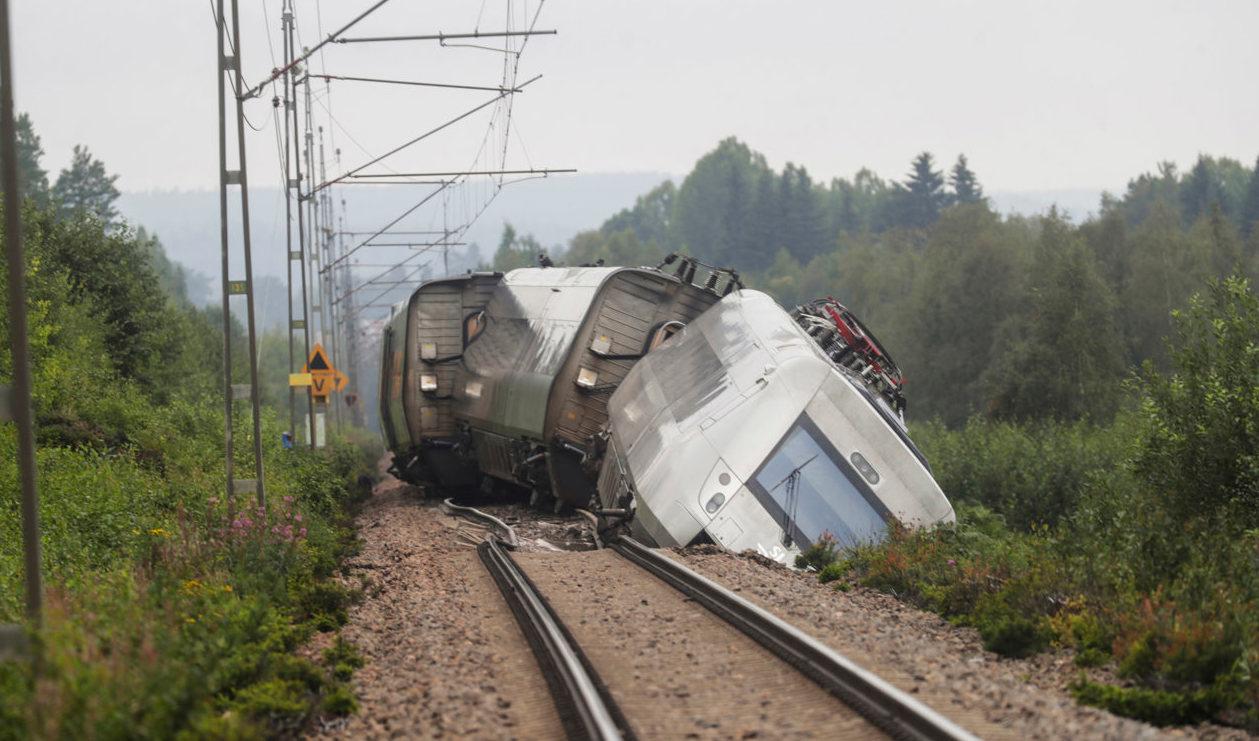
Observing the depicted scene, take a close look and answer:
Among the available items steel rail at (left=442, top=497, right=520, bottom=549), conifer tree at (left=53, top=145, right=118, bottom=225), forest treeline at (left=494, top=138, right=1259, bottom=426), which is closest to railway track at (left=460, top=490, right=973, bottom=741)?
steel rail at (left=442, top=497, right=520, bottom=549)

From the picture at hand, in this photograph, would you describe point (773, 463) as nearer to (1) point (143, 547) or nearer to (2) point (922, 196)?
(1) point (143, 547)

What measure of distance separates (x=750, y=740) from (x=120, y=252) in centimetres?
3667

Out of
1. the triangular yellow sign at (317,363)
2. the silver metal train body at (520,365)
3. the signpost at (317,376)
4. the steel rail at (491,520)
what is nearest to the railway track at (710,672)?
the steel rail at (491,520)

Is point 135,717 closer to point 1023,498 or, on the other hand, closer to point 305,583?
point 305,583

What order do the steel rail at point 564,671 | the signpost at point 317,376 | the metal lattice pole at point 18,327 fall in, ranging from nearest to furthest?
the steel rail at point 564,671 < the metal lattice pole at point 18,327 < the signpost at point 317,376

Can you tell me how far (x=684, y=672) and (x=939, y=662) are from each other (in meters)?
1.74

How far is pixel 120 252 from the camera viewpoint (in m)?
40.6

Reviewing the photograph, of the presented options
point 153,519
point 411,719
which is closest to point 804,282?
point 153,519

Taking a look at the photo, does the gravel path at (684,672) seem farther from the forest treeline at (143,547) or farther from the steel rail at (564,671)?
the forest treeline at (143,547)

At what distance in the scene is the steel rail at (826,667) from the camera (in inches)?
295

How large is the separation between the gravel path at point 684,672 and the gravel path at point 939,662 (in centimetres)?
58

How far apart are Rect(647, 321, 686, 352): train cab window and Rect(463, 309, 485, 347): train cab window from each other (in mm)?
5230

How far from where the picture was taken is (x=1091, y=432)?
158 feet

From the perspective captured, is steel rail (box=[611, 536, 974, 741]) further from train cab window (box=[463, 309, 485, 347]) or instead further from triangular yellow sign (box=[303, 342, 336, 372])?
triangular yellow sign (box=[303, 342, 336, 372])
